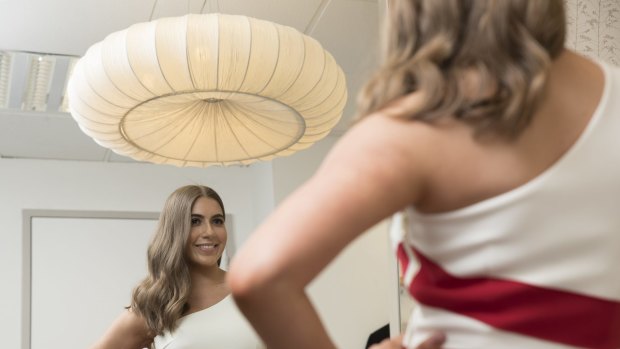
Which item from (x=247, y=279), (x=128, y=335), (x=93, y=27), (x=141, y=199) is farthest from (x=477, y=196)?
(x=141, y=199)

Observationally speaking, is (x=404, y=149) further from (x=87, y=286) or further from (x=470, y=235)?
(x=87, y=286)

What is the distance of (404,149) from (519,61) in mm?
114

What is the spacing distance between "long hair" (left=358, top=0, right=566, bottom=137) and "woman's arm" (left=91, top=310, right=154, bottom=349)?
2012mm

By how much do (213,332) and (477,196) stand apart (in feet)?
6.25

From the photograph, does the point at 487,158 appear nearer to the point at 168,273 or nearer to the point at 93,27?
the point at 168,273

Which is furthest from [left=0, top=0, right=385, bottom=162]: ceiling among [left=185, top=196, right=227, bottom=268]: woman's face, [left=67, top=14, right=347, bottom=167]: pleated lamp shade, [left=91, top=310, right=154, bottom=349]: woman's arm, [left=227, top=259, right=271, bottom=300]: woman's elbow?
[left=227, top=259, right=271, bottom=300]: woman's elbow

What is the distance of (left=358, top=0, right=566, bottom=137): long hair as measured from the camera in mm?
651

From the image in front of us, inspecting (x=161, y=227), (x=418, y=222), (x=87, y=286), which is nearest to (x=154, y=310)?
(x=161, y=227)

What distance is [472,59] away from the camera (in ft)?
2.23

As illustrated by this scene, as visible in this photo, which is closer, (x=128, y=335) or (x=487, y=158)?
(x=487, y=158)

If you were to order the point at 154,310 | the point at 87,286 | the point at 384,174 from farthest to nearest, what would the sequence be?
the point at 87,286 < the point at 154,310 < the point at 384,174

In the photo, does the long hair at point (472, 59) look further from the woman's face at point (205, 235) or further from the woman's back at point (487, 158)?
the woman's face at point (205, 235)

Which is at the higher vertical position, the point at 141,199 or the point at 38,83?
the point at 38,83

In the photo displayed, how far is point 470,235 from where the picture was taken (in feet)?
2.16
